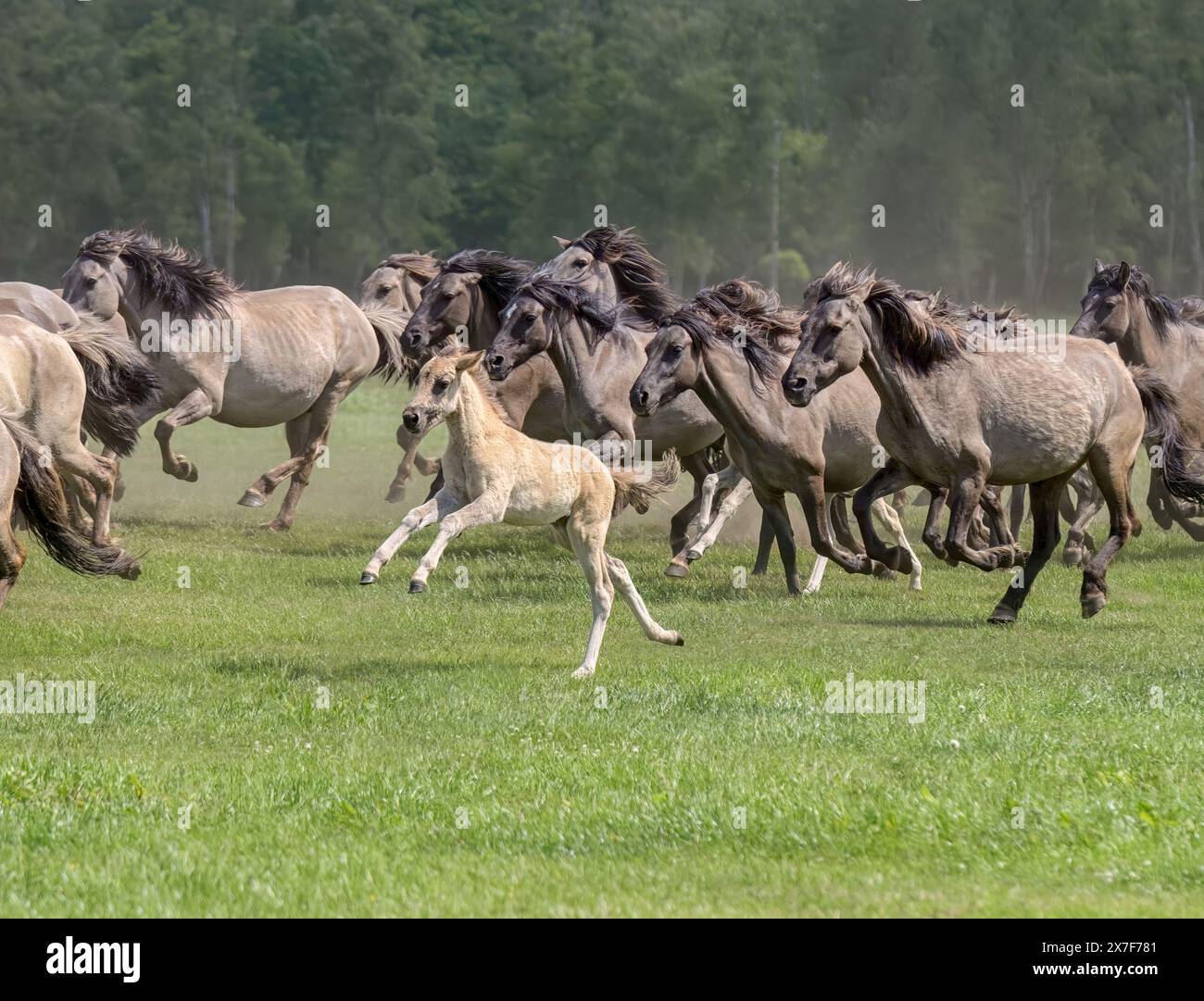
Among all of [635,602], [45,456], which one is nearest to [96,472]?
[45,456]

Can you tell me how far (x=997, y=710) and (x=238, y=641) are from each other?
4694 millimetres

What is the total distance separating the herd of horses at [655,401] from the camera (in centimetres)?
1047

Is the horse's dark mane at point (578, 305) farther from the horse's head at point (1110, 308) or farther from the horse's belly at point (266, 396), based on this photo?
the horse's belly at point (266, 396)

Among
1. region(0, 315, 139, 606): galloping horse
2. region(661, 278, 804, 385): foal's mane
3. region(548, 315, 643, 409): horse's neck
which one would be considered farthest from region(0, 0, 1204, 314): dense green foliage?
region(0, 315, 139, 606): galloping horse

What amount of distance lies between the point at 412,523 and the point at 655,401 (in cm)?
323

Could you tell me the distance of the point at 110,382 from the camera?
13648 mm

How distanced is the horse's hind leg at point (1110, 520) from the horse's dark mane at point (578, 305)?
12.7ft

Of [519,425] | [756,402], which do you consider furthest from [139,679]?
[519,425]

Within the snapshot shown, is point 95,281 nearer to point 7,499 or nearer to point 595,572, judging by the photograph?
point 7,499

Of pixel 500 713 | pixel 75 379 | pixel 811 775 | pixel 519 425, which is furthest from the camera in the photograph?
pixel 519 425

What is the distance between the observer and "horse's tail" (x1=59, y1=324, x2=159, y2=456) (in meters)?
13.3

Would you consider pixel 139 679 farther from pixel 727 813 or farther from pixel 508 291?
pixel 508 291

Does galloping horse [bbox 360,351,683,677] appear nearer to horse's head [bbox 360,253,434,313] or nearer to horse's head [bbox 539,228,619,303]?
horse's head [bbox 539,228,619,303]

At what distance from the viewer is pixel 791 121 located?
69188mm
